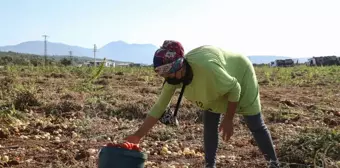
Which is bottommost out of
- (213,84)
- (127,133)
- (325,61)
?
(127,133)

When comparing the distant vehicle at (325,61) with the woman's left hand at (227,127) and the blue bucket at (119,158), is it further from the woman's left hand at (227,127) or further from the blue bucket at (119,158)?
the blue bucket at (119,158)

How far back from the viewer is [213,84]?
265 centimetres

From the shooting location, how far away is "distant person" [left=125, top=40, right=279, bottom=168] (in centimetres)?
259

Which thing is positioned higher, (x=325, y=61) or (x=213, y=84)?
(x=325, y=61)

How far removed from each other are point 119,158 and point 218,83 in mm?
760

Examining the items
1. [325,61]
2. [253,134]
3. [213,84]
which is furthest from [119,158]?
[325,61]

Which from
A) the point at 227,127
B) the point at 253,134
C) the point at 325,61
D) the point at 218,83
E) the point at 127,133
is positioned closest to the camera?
the point at 218,83

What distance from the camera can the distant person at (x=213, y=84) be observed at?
2588 millimetres

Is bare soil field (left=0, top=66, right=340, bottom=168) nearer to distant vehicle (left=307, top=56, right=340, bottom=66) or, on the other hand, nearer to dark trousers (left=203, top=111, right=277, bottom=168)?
dark trousers (left=203, top=111, right=277, bottom=168)

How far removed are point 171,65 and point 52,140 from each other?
2.49 metres

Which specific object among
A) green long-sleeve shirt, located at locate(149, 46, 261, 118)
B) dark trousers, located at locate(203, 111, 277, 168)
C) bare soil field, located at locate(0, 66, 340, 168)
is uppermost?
green long-sleeve shirt, located at locate(149, 46, 261, 118)

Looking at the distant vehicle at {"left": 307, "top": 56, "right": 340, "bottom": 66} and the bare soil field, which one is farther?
the distant vehicle at {"left": 307, "top": 56, "right": 340, "bottom": 66}


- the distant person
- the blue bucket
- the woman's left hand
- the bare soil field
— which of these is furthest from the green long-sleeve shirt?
the blue bucket

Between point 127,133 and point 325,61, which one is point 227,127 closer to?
point 127,133
